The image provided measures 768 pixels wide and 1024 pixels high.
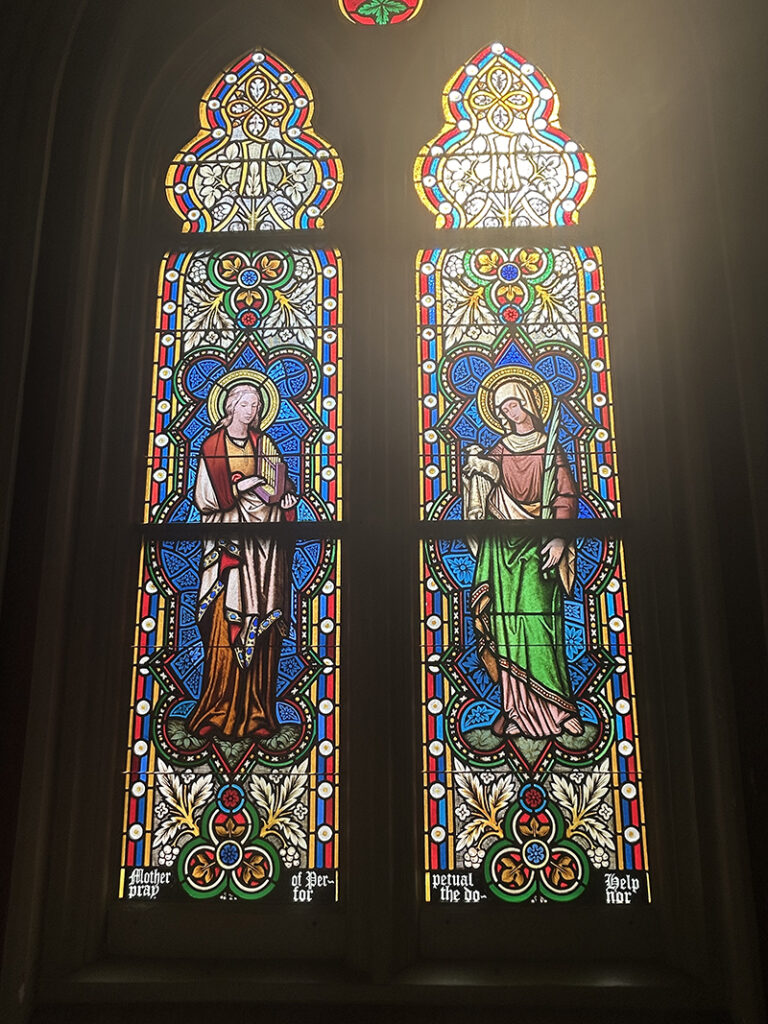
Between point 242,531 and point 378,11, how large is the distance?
87.1 inches

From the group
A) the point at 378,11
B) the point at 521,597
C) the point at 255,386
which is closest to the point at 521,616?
the point at 521,597

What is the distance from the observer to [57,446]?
3322 millimetres

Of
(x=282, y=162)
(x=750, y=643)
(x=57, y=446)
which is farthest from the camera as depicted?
(x=282, y=162)

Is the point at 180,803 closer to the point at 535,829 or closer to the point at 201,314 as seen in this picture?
the point at 535,829

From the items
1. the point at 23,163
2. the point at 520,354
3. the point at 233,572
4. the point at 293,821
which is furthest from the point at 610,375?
the point at 23,163

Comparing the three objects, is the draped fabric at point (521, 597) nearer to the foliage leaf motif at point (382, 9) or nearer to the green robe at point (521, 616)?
the green robe at point (521, 616)

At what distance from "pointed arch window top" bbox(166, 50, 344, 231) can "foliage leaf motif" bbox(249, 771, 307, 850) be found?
204 centimetres

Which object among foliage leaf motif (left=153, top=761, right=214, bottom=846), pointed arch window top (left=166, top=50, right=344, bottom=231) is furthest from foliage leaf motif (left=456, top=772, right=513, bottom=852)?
pointed arch window top (left=166, top=50, right=344, bottom=231)

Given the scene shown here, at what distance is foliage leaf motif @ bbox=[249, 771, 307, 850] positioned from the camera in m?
3.08

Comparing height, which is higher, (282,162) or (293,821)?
(282,162)

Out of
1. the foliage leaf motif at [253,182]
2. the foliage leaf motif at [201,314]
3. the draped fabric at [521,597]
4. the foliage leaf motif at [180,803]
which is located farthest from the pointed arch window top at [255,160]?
the foliage leaf motif at [180,803]

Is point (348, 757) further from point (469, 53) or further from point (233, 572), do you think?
point (469, 53)

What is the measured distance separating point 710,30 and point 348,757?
2.78 metres

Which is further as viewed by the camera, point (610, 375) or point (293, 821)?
point (610, 375)
